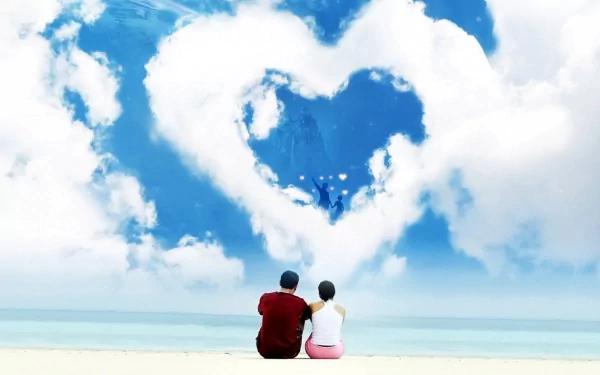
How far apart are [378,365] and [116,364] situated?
254cm

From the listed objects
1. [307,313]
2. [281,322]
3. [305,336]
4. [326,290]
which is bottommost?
[281,322]

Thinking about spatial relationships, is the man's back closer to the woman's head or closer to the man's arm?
the man's arm

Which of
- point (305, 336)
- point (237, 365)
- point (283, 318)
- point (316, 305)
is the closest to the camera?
point (237, 365)

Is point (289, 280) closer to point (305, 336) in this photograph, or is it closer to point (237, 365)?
point (237, 365)

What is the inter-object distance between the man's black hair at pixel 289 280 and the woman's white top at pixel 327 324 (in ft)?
1.24

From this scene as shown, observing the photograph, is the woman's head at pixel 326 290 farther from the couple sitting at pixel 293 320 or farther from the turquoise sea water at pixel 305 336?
the turquoise sea water at pixel 305 336

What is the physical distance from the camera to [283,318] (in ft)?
26.7

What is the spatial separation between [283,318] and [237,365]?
806 millimetres

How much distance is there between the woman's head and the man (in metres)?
0.20

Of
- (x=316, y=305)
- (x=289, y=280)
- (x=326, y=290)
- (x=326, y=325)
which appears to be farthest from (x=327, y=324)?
(x=289, y=280)

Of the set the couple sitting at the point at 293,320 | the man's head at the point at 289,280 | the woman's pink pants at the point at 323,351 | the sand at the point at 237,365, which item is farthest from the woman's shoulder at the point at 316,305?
the sand at the point at 237,365

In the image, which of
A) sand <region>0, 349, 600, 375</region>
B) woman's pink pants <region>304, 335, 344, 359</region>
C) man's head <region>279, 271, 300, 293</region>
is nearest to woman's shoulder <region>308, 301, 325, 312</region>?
man's head <region>279, 271, 300, 293</region>

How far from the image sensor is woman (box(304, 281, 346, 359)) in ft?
26.9

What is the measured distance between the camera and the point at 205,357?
28.7ft
